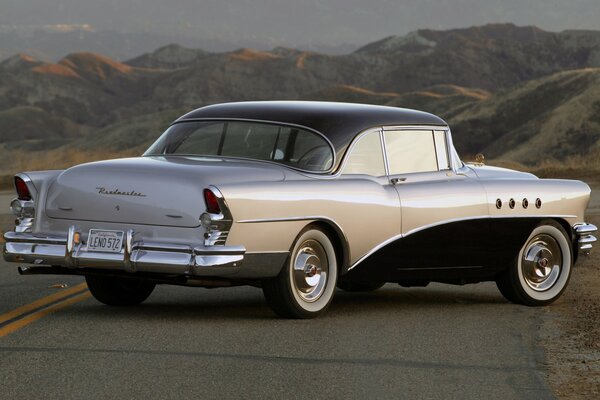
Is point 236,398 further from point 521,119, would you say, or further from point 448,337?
point 521,119

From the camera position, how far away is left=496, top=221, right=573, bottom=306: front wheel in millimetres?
11453

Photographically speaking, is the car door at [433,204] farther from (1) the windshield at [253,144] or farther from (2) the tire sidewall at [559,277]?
(1) the windshield at [253,144]

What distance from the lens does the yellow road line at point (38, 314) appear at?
9.41m

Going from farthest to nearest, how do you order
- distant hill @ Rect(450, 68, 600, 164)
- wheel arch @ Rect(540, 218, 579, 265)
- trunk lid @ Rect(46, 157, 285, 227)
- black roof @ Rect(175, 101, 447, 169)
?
distant hill @ Rect(450, 68, 600, 164) < wheel arch @ Rect(540, 218, 579, 265) < black roof @ Rect(175, 101, 447, 169) < trunk lid @ Rect(46, 157, 285, 227)

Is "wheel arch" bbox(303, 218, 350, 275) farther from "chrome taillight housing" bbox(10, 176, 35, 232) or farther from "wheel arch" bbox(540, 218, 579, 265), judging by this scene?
"wheel arch" bbox(540, 218, 579, 265)

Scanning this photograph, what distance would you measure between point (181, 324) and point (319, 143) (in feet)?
5.92

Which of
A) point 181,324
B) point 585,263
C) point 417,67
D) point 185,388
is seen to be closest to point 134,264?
point 181,324

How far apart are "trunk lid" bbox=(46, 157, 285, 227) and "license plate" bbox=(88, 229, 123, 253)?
0.33ft

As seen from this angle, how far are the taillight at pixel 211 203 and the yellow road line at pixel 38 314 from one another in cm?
162

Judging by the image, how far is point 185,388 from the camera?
726 centimetres

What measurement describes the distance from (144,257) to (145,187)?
1.73ft

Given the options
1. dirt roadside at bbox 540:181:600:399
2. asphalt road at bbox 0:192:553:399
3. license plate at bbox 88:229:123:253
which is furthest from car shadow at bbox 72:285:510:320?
license plate at bbox 88:229:123:253

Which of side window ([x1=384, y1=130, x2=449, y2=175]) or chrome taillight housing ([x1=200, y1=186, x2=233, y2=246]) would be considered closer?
chrome taillight housing ([x1=200, y1=186, x2=233, y2=246])

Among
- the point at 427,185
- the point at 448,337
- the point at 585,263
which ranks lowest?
the point at 585,263
